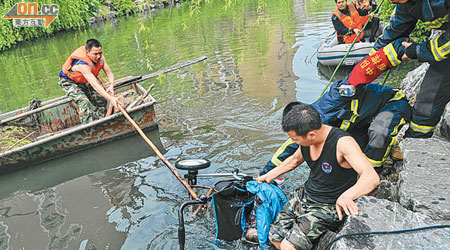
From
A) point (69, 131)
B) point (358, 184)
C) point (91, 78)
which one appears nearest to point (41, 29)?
point (91, 78)

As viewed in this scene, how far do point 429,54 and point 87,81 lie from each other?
586 cm

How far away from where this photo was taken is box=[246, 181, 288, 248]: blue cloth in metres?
3.44

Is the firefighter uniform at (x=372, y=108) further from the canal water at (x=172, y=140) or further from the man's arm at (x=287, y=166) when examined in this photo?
the canal water at (x=172, y=140)

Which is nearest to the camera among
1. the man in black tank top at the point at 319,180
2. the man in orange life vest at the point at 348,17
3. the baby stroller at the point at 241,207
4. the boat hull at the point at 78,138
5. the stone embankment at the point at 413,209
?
the stone embankment at the point at 413,209

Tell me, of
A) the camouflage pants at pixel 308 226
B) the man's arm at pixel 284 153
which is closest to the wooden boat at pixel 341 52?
the man's arm at pixel 284 153

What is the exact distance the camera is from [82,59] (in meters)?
6.62

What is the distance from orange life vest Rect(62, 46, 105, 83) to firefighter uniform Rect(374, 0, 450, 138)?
199 inches

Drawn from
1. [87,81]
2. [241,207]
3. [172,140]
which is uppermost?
[87,81]

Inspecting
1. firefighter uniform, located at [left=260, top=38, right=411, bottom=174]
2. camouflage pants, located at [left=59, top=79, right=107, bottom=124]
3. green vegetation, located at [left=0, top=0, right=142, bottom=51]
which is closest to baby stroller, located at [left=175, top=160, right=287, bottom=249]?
firefighter uniform, located at [left=260, top=38, right=411, bottom=174]

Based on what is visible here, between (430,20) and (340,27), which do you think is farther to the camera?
(340,27)

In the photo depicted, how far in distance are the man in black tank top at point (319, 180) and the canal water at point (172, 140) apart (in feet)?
2.53

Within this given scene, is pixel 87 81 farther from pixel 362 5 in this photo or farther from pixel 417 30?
pixel 362 5

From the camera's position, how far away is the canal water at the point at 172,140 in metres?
4.64

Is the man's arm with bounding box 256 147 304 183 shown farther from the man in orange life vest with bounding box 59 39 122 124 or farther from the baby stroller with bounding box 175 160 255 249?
the man in orange life vest with bounding box 59 39 122 124
